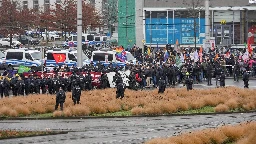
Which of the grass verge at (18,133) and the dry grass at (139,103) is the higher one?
the dry grass at (139,103)

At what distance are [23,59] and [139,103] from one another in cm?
2197

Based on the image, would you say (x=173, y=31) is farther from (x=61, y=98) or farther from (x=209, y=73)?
(x=61, y=98)

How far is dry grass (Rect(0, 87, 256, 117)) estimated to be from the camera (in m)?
33.4

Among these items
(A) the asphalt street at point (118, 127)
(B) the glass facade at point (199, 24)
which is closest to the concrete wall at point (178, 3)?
(B) the glass facade at point (199, 24)

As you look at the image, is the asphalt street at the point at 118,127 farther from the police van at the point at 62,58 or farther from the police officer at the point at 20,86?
the police van at the point at 62,58

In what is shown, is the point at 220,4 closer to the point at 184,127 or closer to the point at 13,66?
the point at 13,66

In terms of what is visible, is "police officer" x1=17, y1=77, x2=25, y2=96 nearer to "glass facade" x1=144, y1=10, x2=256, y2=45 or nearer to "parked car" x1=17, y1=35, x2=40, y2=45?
"glass facade" x1=144, y1=10, x2=256, y2=45

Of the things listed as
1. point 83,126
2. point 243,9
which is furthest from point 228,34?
point 83,126

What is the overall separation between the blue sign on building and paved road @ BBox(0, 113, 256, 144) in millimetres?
39892

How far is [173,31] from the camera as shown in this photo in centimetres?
7275

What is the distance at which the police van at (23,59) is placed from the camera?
55.2 meters

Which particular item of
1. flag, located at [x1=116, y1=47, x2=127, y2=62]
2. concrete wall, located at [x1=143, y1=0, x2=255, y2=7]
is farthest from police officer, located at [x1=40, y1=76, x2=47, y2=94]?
concrete wall, located at [x1=143, y1=0, x2=255, y2=7]

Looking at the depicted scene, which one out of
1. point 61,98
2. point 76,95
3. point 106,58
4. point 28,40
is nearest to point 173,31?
point 106,58

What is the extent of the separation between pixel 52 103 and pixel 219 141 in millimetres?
14537
